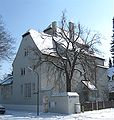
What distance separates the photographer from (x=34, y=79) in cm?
4162

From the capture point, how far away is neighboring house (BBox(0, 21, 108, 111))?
4128 centimetres

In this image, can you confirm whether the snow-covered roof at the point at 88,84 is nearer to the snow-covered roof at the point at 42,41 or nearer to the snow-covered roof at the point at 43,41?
the snow-covered roof at the point at 43,41

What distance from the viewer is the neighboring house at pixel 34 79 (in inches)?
1625

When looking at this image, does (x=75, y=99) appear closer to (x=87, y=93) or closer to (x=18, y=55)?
(x=87, y=93)

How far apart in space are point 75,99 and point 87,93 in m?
13.3

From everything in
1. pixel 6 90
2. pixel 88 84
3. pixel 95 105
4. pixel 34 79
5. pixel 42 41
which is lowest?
pixel 95 105

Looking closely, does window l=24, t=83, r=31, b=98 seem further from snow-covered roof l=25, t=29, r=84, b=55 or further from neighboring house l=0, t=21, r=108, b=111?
snow-covered roof l=25, t=29, r=84, b=55

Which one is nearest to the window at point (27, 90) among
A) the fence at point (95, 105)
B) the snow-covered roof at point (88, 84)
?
the fence at point (95, 105)

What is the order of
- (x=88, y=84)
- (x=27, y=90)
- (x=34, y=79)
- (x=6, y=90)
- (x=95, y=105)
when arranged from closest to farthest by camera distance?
(x=95, y=105)
(x=34, y=79)
(x=27, y=90)
(x=88, y=84)
(x=6, y=90)

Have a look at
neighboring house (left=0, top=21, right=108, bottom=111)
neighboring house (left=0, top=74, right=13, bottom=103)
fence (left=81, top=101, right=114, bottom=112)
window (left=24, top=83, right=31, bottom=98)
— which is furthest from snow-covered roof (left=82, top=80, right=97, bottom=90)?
neighboring house (left=0, top=74, right=13, bottom=103)

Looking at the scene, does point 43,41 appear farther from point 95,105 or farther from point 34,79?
point 95,105

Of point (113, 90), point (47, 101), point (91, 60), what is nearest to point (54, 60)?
point (91, 60)

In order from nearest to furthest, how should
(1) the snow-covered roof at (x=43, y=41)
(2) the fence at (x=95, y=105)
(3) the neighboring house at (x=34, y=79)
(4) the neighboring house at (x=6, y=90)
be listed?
(2) the fence at (x=95, y=105) < (3) the neighboring house at (x=34, y=79) < (1) the snow-covered roof at (x=43, y=41) < (4) the neighboring house at (x=6, y=90)

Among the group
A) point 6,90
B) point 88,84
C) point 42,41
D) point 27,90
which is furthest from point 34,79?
point 88,84
